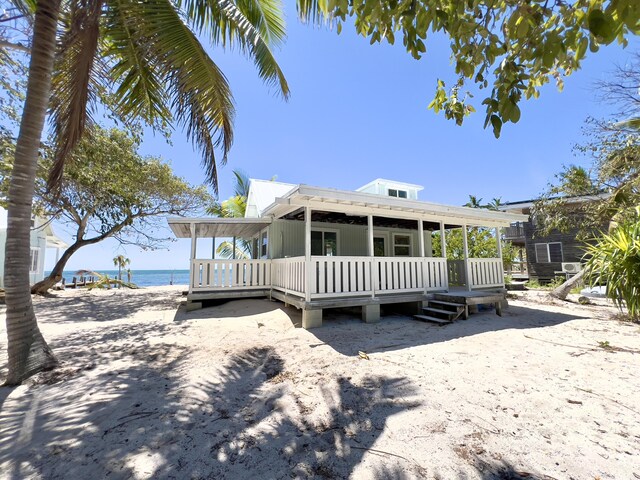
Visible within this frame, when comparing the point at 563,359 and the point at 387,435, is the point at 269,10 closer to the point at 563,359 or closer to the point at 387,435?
the point at 387,435

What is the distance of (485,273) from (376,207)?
5022 mm

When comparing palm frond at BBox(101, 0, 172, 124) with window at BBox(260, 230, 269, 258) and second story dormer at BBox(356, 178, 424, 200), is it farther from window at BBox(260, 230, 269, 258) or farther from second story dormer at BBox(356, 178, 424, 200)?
second story dormer at BBox(356, 178, 424, 200)

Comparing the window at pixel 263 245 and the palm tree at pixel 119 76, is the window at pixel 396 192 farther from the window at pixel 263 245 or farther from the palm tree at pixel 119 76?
the palm tree at pixel 119 76

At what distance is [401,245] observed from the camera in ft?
39.5

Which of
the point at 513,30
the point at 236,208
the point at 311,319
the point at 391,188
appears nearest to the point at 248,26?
the point at 513,30

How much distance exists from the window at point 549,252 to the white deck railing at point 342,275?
14.0 metres

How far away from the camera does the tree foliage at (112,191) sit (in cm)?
901

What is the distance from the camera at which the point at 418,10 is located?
2006mm

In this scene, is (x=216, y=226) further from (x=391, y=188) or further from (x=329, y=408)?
(x=391, y=188)

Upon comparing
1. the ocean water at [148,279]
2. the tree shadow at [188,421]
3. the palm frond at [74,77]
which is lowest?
the ocean water at [148,279]

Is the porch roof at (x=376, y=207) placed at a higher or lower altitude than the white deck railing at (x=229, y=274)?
higher

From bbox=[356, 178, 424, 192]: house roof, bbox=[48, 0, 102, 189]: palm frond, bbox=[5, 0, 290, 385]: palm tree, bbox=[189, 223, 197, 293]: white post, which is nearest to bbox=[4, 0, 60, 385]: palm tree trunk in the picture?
bbox=[5, 0, 290, 385]: palm tree

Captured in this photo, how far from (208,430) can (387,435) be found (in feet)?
5.37

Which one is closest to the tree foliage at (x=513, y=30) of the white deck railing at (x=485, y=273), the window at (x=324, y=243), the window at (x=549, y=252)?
the white deck railing at (x=485, y=273)
